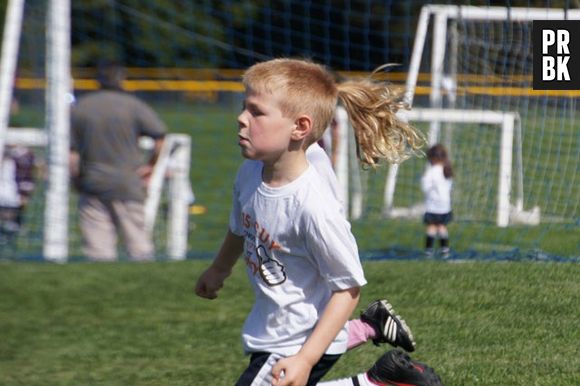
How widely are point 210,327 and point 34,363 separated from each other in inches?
46.5

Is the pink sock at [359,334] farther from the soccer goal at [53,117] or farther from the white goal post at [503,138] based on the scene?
the soccer goal at [53,117]

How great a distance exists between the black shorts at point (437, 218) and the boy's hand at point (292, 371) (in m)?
6.78

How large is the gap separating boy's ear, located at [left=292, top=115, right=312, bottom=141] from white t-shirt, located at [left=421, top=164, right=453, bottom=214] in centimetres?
677

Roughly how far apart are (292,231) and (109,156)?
6287 millimetres

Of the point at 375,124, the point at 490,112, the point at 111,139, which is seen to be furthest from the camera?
the point at 490,112

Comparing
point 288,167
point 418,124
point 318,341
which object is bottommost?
point 418,124

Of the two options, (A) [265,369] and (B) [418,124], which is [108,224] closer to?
(B) [418,124]

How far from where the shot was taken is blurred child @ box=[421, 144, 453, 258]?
1053cm

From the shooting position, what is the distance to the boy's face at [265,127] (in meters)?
4.01

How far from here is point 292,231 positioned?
3996mm

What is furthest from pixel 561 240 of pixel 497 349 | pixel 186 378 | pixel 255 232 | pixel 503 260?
pixel 255 232

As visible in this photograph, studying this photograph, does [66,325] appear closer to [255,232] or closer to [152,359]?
[152,359]

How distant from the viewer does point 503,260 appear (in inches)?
263

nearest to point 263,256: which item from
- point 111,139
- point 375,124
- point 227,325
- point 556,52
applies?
point 375,124
